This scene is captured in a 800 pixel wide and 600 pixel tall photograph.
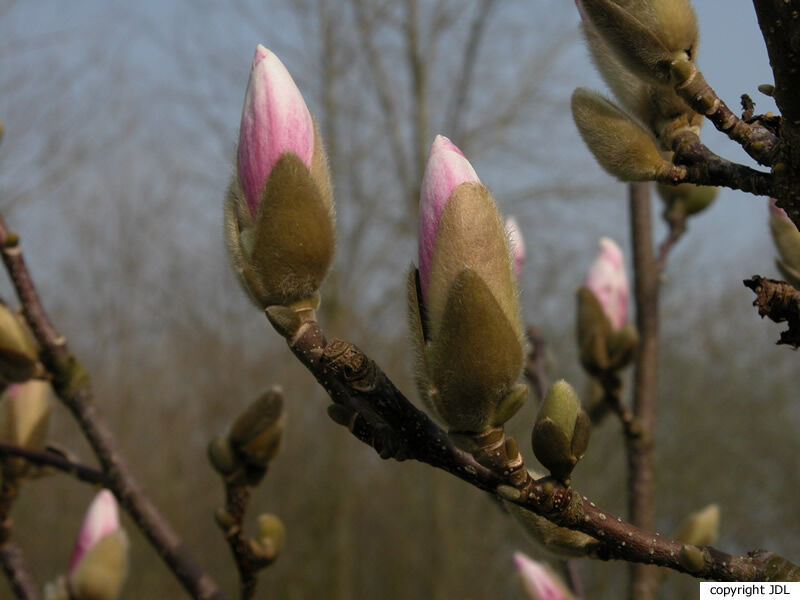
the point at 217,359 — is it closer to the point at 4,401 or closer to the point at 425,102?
the point at 425,102

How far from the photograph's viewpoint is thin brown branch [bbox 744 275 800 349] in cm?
34

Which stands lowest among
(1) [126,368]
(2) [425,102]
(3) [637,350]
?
(3) [637,350]

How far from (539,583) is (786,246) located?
0.34m

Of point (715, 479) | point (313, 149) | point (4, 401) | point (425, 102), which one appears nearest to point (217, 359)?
point (425, 102)

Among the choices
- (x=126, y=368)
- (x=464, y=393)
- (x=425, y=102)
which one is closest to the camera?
(x=464, y=393)

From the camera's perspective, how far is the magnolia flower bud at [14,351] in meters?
0.53

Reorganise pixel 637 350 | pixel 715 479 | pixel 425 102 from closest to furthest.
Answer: pixel 637 350 → pixel 425 102 → pixel 715 479

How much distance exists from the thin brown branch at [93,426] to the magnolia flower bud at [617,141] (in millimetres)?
389

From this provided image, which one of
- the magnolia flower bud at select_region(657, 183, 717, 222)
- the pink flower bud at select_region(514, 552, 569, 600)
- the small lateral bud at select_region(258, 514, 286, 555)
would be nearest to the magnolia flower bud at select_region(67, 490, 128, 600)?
the small lateral bud at select_region(258, 514, 286, 555)

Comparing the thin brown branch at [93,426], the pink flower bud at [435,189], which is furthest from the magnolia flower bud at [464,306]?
the thin brown branch at [93,426]

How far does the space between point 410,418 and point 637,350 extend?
46cm

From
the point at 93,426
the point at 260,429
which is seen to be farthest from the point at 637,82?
the point at 93,426

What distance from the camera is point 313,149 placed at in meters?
0.36

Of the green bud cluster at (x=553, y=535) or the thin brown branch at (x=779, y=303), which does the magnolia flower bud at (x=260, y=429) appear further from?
the thin brown branch at (x=779, y=303)
